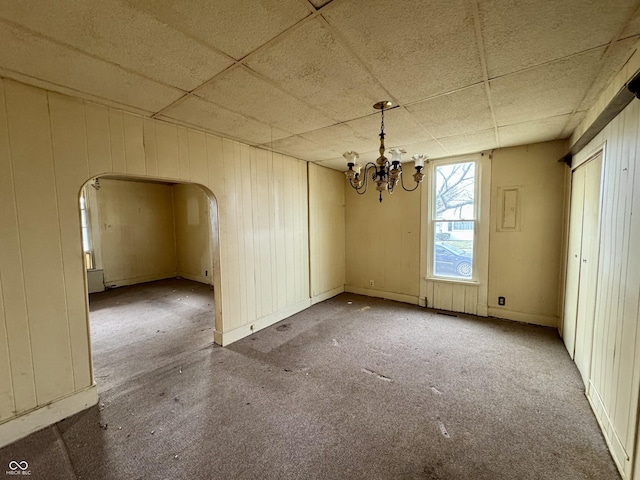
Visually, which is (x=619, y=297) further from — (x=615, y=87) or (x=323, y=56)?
(x=323, y=56)

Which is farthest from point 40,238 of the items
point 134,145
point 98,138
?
point 134,145

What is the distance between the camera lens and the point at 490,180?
3.76 meters

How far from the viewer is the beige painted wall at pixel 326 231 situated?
4484 mm

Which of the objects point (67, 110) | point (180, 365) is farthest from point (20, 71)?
point (180, 365)

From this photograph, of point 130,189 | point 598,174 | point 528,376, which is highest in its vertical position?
point 130,189

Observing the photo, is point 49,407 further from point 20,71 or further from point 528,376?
point 528,376

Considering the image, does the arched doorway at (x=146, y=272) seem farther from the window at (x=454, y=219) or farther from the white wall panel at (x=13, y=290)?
the window at (x=454, y=219)

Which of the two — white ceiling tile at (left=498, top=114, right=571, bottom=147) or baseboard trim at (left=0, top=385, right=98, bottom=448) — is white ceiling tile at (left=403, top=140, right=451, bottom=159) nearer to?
white ceiling tile at (left=498, top=114, right=571, bottom=147)

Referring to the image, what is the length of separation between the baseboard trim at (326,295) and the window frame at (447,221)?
169cm

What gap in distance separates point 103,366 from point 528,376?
4121 millimetres

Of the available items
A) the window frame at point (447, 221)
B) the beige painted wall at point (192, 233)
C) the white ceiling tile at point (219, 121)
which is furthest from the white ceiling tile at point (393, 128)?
the beige painted wall at point (192, 233)

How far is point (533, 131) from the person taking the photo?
296cm

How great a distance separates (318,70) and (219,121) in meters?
1.26

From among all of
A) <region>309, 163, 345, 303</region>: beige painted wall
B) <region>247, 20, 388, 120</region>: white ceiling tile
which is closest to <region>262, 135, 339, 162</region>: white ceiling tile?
<region>309, 163, 345, 303</region>: beige painted wall
